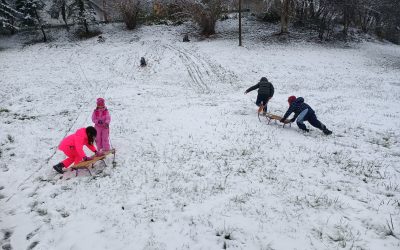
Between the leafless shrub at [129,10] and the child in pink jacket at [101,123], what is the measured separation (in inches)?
1295

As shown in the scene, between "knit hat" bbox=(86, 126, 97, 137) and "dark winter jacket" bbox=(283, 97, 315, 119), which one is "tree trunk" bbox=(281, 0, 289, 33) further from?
"knit hat" bbox=(86, 126, 97, 137)

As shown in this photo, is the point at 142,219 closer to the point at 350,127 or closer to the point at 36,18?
the point at 350,127

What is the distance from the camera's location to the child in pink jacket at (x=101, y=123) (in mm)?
10805

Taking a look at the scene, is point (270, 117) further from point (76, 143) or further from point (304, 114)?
point (76, 143)

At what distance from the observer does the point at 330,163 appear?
1058 centimetres

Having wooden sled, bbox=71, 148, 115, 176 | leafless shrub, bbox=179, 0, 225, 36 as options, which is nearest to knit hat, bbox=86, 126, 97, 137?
wooden sled, bbox=71, 148, 115, 176

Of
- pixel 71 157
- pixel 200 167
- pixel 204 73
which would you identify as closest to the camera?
pixel 71 157

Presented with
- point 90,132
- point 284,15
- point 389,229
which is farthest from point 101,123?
point 284,15

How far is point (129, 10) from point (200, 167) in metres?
35.1

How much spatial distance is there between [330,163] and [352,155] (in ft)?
4.43

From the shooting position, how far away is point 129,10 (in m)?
40.3

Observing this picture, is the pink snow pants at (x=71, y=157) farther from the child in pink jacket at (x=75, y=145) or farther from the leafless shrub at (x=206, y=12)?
the leafless shrub at (x=206, y=12)

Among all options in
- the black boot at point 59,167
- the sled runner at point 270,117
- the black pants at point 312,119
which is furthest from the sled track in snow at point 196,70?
the black boot at point 59,167

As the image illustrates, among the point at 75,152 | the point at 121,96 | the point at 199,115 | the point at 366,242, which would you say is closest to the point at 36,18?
the point at 121,96
